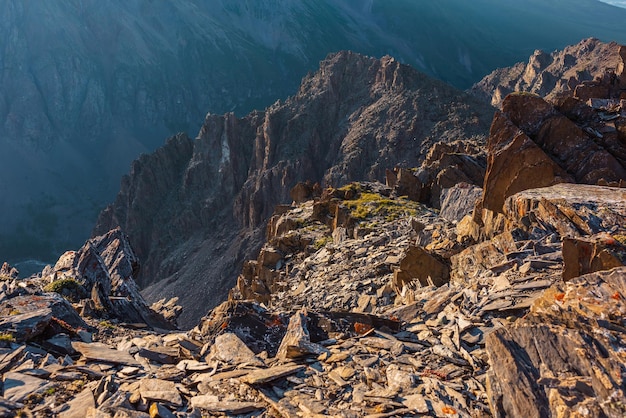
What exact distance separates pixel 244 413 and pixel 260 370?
1.30 m

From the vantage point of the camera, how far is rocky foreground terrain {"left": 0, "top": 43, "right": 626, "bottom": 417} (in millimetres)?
8922

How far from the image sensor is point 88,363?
11.9 metres

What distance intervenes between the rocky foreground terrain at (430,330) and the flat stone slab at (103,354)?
5cm

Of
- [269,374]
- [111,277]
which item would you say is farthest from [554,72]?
[269,374]

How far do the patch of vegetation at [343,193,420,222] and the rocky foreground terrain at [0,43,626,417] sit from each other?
10.4 m

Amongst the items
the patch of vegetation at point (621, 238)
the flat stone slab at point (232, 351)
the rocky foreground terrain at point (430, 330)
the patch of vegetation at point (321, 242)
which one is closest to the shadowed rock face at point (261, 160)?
the patch of vegetation at point (321, 242)

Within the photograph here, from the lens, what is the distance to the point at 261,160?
10900cm

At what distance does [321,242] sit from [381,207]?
5595 millimetres

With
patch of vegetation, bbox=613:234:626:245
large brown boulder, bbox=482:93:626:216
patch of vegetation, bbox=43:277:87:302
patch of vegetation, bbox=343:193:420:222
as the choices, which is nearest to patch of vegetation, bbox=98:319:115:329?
patch of vegetation, bbox=43:277:87:302

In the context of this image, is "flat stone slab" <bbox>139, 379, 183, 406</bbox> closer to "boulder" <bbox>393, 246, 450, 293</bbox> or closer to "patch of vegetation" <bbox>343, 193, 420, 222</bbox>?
"boulder" <bbox>393, 246, 450, 293</bbox>

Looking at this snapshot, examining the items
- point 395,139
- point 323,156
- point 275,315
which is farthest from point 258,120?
point 275,315

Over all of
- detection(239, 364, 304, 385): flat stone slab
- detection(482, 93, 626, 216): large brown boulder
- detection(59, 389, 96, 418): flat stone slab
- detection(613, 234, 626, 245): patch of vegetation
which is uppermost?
detection(482, 93, 626, 216): large brown boulder

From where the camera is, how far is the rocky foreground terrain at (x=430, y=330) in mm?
8922

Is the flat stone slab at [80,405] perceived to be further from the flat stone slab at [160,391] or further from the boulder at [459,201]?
the boulder at [459,201]
